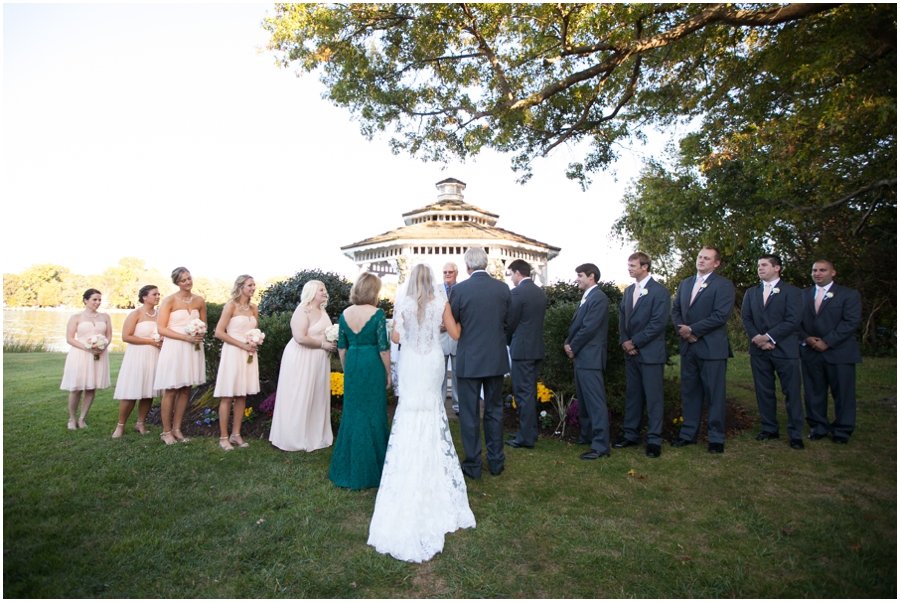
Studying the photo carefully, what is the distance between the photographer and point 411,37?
10.2 metres

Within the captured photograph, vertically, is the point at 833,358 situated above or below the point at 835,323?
below

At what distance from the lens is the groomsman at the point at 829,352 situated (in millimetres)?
6902

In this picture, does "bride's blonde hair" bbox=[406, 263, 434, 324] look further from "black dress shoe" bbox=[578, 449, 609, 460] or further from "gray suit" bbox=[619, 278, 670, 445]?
"gray suit" bbox=[619, 278, 670, 445]

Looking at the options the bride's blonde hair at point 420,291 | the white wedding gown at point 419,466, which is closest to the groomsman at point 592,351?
the white wedding gown at point 419,466

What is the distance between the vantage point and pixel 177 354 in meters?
6.98

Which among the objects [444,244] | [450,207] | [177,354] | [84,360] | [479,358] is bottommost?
[84,360]

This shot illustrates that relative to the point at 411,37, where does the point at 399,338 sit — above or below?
below

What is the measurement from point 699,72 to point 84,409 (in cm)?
1287

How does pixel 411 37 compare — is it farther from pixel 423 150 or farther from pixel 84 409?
pixel 84 409

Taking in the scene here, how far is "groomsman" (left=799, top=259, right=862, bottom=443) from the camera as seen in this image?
22.6 feet

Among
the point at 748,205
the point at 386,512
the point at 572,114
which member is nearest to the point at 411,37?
the point at 572,114

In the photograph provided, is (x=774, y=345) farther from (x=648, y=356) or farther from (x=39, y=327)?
(x=39, y=327)

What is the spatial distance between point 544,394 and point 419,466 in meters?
4.05

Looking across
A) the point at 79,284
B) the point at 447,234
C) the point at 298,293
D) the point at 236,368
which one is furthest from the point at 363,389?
the point at 79,284
